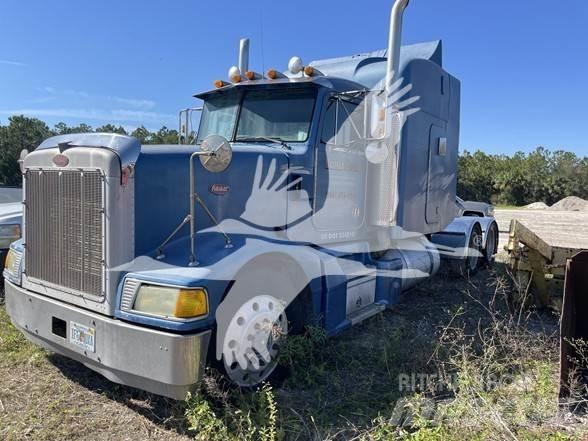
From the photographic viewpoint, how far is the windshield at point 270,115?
4.43 m

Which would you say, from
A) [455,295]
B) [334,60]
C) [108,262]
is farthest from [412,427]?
[334,60]

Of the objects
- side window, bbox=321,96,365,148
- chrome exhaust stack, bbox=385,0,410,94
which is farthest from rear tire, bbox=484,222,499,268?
side window, bbox=321,96,365,148

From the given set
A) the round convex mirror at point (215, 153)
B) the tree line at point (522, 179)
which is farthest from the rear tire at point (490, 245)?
the tree line at point (522, 179)

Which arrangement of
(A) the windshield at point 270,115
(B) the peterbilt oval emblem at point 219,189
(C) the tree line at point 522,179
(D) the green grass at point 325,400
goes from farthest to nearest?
1. (C) the tree line at point 522,179
2. (A) the windshield at point 270,115
3. (B) the peterbilt oval emblem at point 219,189
4. (D) the green grass at point 325,400

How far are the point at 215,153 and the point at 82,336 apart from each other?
4.91ft

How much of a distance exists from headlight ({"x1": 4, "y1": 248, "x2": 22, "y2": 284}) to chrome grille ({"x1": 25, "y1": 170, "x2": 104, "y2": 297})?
19 cm

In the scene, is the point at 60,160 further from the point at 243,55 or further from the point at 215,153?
the point at 243,55

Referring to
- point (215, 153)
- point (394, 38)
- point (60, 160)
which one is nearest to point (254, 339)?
point (215, 153)

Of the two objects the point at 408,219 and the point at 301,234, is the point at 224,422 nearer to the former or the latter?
the point at 301,234

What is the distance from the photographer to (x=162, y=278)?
9.43ft

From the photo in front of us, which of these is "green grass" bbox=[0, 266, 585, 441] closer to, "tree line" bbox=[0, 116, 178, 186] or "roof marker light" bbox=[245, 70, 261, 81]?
"roof marker light" bbox=[245, 70, 261, 81]

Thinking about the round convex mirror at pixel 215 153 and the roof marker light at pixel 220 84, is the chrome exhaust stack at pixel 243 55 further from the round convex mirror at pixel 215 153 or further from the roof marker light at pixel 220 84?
the round convex mirror at pixel 215 153

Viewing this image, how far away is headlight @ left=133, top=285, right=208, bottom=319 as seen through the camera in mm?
2779

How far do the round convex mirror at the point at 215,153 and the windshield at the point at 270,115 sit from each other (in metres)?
1.27
